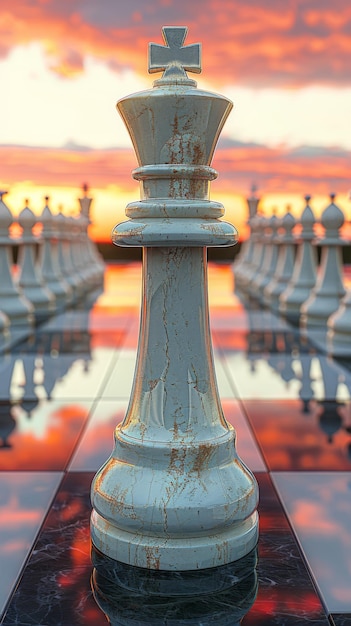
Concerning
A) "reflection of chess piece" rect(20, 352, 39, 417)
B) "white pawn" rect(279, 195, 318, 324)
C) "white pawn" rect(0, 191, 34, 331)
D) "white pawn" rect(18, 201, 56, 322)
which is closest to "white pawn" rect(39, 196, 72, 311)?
"white pawn" rect(18, 201, 56, 322)

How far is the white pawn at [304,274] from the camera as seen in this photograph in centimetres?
728

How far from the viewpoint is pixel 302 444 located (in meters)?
2.73

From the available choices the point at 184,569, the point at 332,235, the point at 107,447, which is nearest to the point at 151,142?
the point at 184,569

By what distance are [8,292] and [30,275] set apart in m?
1.11

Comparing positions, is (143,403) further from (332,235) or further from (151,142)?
(332,235)

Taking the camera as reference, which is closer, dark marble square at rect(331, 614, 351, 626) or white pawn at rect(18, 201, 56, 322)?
dark marble square at rect(331, 614, 351, 626)

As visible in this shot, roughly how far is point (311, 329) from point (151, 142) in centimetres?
448

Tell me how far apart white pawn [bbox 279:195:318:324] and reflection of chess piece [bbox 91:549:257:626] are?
18.5ft

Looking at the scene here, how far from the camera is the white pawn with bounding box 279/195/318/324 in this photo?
7.28 metres

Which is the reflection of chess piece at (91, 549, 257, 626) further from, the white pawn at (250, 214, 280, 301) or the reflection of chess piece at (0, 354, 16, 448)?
the white pawn at (250, 214, 280, 301)

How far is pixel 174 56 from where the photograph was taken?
1853mm

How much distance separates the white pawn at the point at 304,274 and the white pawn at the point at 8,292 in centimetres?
269

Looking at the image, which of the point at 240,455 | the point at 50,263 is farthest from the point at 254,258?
the point at 240,455

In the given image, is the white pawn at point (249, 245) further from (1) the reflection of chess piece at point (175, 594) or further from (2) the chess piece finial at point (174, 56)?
(1) the reflection of chess piece at point (175, 594)
